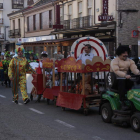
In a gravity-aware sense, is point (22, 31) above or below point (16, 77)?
above

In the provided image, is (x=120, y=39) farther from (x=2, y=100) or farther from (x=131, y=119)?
(x=131, y=119)

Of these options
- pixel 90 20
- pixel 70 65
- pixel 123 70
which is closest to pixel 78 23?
pixel 90 20

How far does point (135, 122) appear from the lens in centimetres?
770

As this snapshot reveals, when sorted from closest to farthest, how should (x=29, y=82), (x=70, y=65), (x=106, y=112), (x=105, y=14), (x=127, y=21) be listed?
(x=106, y=112), (x=70, y=65), (x=29, y=82), (x=105, y=14), (x=127, y=21)

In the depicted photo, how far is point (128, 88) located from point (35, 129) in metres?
2.23

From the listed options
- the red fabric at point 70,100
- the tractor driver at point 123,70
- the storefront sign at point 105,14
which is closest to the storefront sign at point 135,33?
the storefront sign at point 105,14

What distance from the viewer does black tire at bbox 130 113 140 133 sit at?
7524 mm

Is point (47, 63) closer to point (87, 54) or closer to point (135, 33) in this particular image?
point (87, 54)

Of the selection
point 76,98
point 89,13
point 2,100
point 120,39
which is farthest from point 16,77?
point 89,13

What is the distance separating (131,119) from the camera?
7.77 metres

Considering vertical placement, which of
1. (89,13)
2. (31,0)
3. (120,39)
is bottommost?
(120,39)

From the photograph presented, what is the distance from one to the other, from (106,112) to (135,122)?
1.34m

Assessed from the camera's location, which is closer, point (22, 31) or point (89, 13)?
point (89, 13)

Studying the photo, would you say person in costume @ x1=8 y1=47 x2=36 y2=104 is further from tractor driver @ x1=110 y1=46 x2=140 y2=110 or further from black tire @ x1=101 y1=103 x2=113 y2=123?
tractor driver @ x1=110 y1=46 x2=140 y2=110
